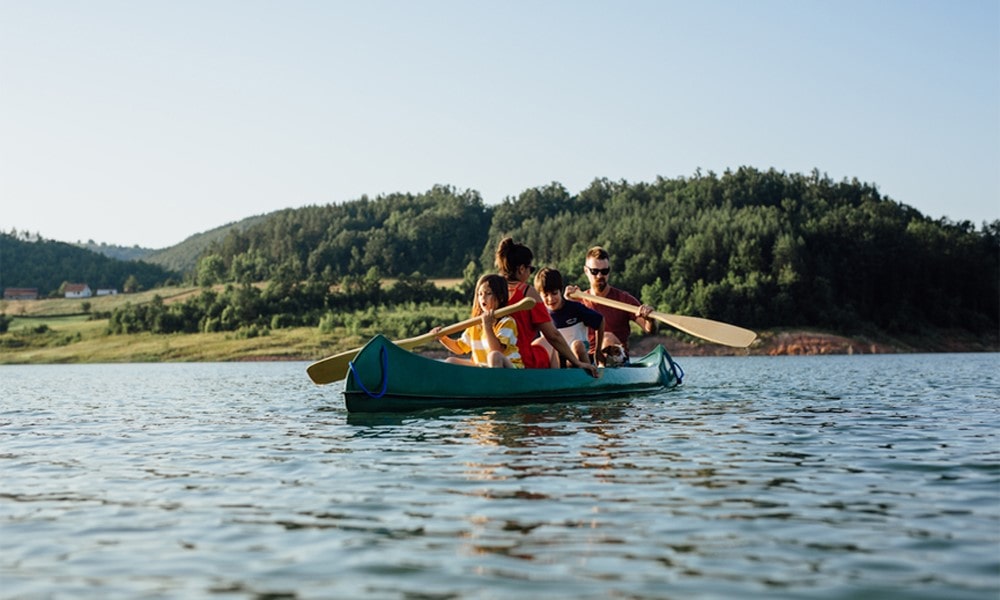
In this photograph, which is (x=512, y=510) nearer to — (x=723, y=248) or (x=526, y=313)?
(x=526, y=313)

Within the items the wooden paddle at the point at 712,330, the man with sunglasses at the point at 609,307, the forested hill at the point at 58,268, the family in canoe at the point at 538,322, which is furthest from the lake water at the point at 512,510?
the forested hill at the point at 58,268

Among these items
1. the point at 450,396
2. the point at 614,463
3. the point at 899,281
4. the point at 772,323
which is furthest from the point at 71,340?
the point at 614,463

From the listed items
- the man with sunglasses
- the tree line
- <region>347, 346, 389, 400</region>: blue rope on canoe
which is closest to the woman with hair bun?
the man with sunglasses

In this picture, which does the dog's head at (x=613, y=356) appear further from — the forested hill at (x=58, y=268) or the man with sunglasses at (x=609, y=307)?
the forested hill at (x=58, y=268)

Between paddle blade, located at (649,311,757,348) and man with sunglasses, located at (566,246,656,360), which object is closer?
man with sunglasses, located at (566,246,656,360)

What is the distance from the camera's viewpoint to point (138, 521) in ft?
22.9

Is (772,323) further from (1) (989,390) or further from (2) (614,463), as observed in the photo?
(2) (614,463)

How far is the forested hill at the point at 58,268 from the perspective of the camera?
14612cm

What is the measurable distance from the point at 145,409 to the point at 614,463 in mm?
12246

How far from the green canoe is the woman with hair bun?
0.29 meters

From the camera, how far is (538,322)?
48.2ft

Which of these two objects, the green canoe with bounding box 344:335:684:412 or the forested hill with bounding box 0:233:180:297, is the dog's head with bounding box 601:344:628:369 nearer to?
the green canoe with bounding box 344:335:684:412

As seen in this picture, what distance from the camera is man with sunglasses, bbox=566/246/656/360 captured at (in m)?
17.0

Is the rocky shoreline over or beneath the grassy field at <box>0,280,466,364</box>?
over
